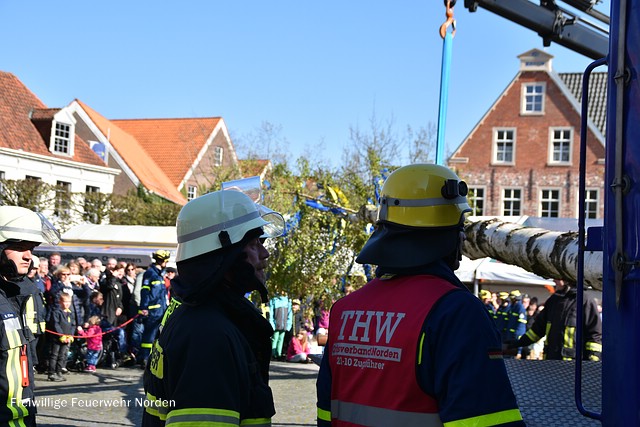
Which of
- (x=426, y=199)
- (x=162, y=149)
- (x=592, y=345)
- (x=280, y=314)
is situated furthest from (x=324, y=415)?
(x=162, y=149)

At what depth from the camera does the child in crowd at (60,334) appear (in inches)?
475

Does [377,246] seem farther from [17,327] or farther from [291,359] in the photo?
[291,359]

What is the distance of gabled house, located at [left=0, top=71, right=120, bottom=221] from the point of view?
33.8 m

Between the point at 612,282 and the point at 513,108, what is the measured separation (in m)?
38.4

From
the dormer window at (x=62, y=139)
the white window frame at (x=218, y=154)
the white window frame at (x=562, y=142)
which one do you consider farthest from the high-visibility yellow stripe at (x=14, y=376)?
the white window frame at (x=218, y=154)

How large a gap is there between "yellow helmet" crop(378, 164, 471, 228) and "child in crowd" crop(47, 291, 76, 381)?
10.4 m

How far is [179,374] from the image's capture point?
2.44m

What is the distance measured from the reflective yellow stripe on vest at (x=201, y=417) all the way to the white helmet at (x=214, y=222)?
1.89 feet

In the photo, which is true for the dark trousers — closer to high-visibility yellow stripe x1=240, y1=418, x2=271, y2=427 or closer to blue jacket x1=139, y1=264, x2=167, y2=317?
blue jacket x1=139, y1=264, x2=167, y2=317

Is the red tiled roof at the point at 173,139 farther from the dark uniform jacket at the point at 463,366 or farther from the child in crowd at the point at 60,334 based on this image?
the dark uniform jacket at the point at 463,366

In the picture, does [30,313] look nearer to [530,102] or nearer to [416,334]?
[416,334]

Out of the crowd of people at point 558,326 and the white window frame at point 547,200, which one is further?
the white window frame at point 547,200

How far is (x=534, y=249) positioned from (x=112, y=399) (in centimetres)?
718

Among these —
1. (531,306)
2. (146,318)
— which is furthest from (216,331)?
(531,306)
